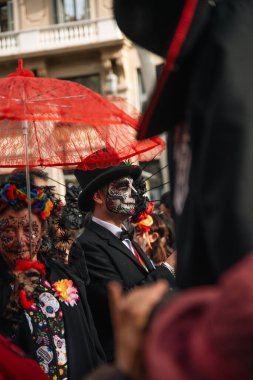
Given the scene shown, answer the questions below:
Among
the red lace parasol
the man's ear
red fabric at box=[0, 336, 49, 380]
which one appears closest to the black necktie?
the man's ear

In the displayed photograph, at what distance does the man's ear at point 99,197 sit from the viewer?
489 cm

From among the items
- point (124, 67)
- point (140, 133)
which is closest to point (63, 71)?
point (124, 67)

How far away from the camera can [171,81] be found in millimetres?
1370

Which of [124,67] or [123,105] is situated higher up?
[123,105]

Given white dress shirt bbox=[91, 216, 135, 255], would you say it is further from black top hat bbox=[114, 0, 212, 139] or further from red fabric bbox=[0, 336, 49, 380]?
black top hat bbox=[114, 0, 212, 139]

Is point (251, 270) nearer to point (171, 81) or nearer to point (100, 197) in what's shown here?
point (171, 81)

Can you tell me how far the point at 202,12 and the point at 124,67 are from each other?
72.9ft

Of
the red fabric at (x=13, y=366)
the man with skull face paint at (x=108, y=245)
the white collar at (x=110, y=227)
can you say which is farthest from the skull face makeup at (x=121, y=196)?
the red fabric at (x=13, y=366)

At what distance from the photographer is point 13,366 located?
2910 millimetres

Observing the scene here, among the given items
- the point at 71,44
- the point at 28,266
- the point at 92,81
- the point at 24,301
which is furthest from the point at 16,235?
the point at 71,44

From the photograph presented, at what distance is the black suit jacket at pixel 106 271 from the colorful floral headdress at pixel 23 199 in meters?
0.36

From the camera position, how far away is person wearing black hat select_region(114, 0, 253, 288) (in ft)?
3.89

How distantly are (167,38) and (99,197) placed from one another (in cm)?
350

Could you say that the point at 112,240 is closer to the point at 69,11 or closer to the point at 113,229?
the point at 113,229
